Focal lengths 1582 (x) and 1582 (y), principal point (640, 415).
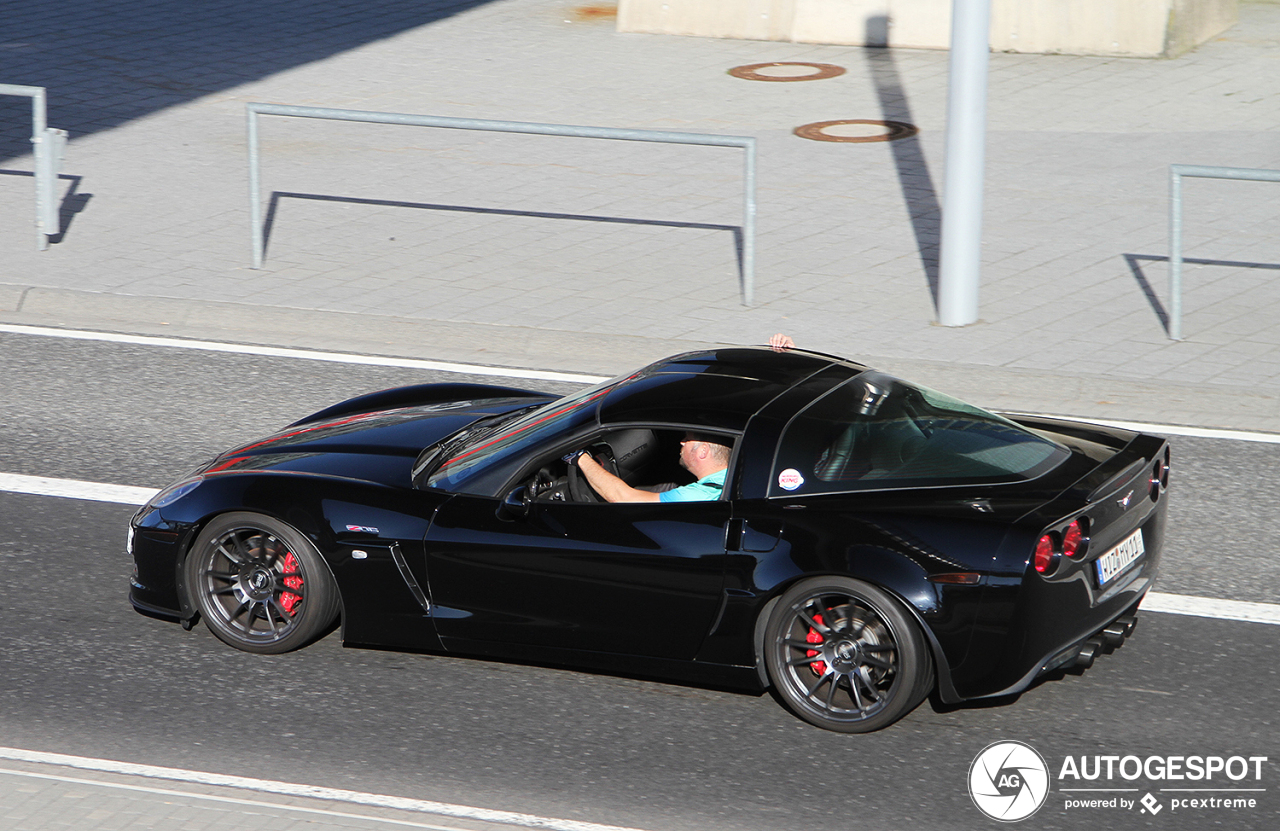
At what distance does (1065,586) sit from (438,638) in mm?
2257

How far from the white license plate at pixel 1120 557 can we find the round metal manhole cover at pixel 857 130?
9.67 meters

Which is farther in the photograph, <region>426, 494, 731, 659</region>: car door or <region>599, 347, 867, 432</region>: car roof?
<region>599, 347, 867, 432</region>: car roof

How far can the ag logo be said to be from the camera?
5.04m

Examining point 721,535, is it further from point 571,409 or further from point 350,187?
point 350,187

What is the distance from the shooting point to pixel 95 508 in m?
7.47

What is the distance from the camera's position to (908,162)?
46.2 feet

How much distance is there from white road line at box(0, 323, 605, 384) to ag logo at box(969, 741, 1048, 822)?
446 cm

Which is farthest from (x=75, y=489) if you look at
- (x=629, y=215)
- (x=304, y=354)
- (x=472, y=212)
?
(x=629, y=215)

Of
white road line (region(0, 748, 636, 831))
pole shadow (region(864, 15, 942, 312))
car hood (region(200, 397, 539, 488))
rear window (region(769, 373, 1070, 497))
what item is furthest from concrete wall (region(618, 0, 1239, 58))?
white road line (region(0, 748, 636, 831))

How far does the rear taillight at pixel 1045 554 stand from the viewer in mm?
5141

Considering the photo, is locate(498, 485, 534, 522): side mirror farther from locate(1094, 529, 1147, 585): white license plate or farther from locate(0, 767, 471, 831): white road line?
locate(1094, 529, 1147, 585): white license plate

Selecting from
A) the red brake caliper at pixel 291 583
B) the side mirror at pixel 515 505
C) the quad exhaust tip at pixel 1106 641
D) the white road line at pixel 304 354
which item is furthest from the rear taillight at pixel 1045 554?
the white road line at pixel 304 354

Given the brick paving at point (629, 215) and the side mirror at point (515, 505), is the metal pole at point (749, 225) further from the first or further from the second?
the side mirror at point (515, 505)

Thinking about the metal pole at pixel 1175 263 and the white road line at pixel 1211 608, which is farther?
the metal pole at pixel 1175 263
